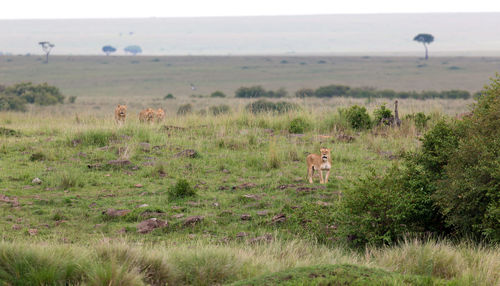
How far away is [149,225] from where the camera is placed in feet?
25.6

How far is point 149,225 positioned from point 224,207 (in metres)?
1.40

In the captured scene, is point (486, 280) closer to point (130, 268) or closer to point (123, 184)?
point (130, 268)

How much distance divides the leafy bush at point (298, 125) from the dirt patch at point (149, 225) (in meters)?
7.52

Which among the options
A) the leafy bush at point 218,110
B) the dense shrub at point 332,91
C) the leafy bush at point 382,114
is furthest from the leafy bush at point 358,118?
the dense shrub at point 332,91

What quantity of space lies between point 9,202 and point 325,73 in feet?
243

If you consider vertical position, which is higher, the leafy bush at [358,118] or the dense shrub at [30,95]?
the leafy bush at [358,118]

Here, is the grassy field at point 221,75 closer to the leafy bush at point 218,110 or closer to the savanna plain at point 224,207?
the leafy bush at point 218,110

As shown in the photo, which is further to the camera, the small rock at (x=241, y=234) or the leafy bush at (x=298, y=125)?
the leafy bush at (x=298, y=125)

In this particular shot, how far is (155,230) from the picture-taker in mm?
7711

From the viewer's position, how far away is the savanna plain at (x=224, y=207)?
5242 mm

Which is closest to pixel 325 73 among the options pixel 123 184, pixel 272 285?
pixel 123 184

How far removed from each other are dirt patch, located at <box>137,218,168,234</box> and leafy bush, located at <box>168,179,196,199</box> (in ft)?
4.12

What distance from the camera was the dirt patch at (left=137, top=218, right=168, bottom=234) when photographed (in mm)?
7668

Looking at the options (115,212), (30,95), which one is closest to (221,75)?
(30,95)
